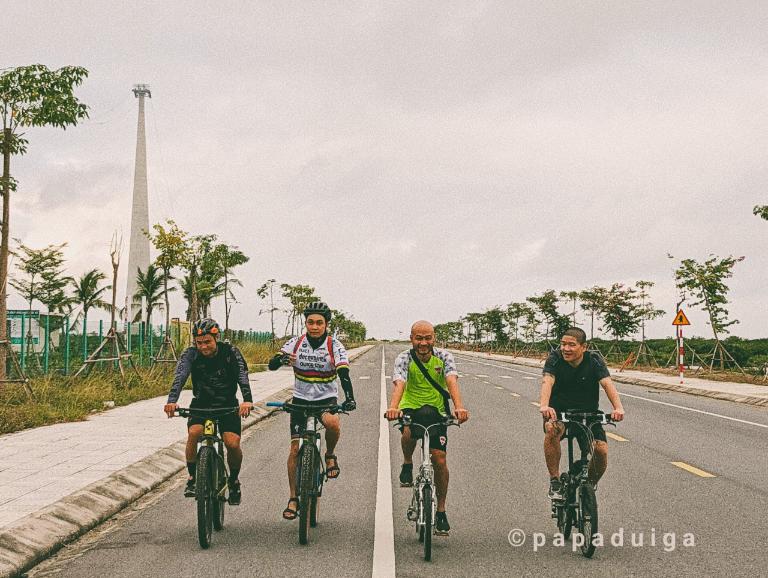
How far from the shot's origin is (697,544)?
6.21 meters

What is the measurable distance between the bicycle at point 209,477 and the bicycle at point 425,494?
5.10 ft

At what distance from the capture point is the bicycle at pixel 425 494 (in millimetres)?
5758

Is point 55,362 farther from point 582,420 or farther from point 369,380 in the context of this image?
point 582,420

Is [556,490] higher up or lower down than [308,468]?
lower down

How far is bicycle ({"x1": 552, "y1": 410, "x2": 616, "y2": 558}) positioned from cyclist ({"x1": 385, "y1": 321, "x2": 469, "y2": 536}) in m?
0.92

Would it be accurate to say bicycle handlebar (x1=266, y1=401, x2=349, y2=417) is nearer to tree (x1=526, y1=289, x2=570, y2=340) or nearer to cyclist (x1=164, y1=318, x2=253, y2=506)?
cyclist (x1=164, y1=318, x2=253, y2=506)

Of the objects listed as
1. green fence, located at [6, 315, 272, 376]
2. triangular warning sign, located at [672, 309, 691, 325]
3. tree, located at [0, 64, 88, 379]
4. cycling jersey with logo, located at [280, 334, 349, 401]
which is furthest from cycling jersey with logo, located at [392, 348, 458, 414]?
triangular warning sign, located at [672, 309, 691, 325]

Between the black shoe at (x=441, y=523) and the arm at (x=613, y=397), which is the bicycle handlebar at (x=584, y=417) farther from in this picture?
the black shoe at (x=441, y=523)

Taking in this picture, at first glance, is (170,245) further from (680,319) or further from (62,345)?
(680,319)

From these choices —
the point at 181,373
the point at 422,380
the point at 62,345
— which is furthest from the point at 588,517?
the point at 62,345

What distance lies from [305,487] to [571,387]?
2.30m

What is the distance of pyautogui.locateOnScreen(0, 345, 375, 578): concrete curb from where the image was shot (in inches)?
228

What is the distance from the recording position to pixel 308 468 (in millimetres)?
6305

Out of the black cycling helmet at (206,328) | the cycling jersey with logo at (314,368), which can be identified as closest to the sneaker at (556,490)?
the cycling jersey with logo at (314,368)
